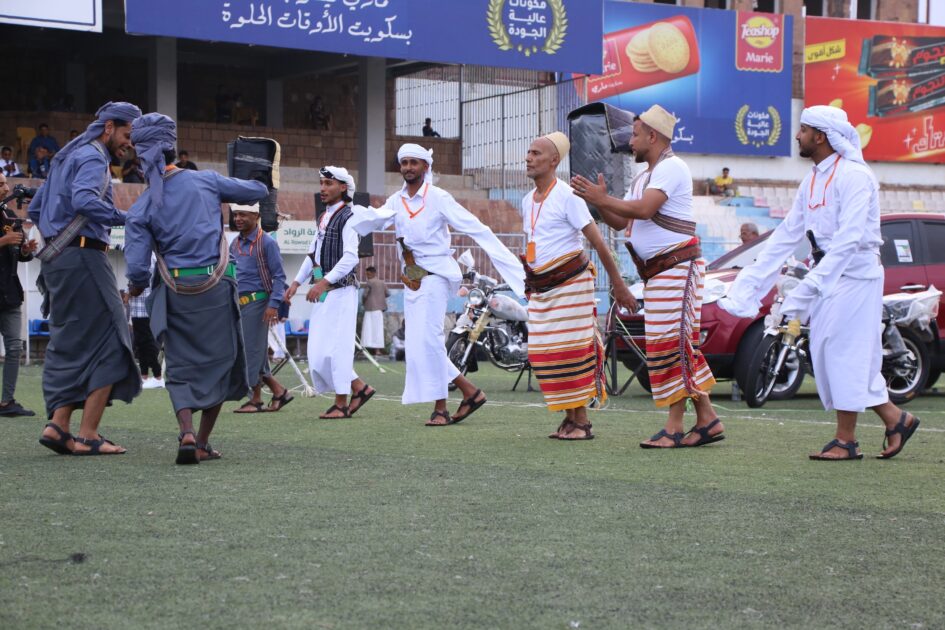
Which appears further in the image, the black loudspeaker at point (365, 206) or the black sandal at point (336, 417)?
the black loudspeaker at point (365, 206)

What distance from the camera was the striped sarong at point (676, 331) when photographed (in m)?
8.44

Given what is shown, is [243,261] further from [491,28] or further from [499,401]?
[491,28]

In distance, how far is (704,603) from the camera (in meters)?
4.27

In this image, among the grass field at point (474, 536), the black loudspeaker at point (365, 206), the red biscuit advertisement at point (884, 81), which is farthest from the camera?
the red biscuit advertisement at point (884, 81)

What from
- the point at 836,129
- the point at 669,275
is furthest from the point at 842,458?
the point at 836,129

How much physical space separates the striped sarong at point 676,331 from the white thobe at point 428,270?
2.12 meters

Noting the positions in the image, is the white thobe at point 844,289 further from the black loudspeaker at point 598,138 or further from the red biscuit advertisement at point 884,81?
the red biscuit advertisement at point 884,81

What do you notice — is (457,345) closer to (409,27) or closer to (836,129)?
(836,129)

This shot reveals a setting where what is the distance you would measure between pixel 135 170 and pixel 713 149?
59.1 feet

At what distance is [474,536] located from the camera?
5.35 metres

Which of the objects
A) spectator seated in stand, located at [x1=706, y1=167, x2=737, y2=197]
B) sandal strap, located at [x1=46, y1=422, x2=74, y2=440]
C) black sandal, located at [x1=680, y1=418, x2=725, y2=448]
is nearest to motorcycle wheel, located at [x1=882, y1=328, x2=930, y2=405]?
black sandal, located at [x1=680, y1=418, x2=725, y2=448]

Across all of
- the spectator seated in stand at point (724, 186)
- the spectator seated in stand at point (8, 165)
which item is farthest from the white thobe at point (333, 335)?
the spectator seated in stand at point (724, 186)

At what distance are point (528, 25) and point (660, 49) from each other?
1088 centimetres

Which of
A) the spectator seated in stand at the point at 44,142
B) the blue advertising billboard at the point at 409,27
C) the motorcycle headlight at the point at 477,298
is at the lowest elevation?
the motorcycle headlight at the point at 477,298
